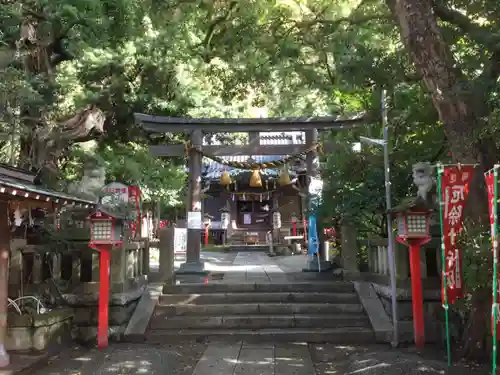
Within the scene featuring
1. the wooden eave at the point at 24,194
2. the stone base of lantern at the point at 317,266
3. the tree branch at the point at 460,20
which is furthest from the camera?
the stone base of lantern at the point at 317,266

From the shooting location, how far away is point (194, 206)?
37.0 ft

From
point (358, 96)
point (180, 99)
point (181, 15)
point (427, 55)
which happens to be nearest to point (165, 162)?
point (180, 99)

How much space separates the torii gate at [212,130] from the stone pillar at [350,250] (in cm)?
215

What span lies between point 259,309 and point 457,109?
5.06 meters

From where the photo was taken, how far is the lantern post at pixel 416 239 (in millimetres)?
7336

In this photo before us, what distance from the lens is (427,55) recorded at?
638 centimetres

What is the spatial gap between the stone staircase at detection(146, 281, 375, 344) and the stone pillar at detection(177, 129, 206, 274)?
5.25 feet

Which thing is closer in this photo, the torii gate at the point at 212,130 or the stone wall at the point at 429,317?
the stone wall at the point at 429,317

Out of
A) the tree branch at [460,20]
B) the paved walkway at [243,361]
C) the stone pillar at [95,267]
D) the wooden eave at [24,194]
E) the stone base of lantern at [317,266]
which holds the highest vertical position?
the tree branch at [460,20]

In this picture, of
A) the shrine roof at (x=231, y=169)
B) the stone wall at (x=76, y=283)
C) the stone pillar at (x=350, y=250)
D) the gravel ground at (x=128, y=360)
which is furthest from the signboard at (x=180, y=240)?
the shrine roof at (x=231, y=169)

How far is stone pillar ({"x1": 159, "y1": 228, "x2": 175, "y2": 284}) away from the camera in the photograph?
9.87 metres

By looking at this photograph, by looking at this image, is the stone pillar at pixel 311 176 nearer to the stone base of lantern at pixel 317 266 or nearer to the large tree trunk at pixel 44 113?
the stone base of lantern at pixel 317 266

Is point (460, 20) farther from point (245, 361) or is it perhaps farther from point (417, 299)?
point (245, 361)

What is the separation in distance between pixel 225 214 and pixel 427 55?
66.8 feet
